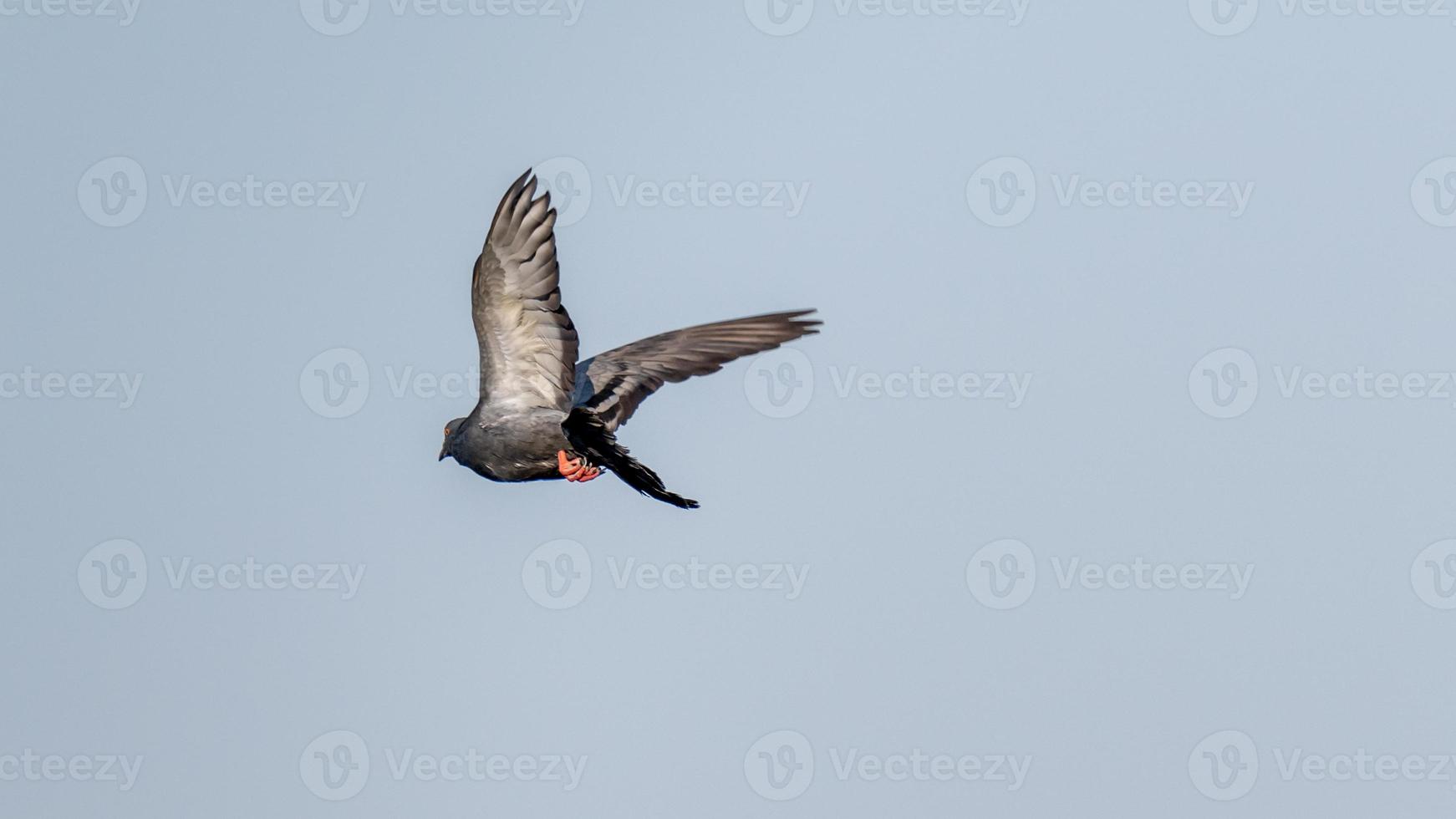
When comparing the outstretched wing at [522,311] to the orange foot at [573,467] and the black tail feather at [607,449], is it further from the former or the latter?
the black tail feather at [607,449]

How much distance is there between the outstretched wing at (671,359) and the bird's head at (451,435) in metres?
1.69

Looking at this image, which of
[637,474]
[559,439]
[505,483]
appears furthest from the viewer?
[505,483]

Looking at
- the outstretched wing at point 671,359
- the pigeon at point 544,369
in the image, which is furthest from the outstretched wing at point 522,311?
the outstretched wing at point 671,359

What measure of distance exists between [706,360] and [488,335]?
3.69 m

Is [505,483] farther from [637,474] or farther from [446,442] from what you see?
[637,474]

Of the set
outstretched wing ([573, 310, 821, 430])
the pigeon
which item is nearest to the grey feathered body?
the pigeon

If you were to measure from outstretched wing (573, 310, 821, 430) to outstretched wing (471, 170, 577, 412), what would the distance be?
1.44 metres

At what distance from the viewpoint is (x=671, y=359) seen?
28.7m

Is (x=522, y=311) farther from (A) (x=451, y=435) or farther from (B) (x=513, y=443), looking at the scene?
(A) (x=451, y=435)

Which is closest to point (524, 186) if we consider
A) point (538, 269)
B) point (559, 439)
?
point (538, 269)

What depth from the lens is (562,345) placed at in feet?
85.6

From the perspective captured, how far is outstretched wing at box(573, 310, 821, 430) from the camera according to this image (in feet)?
92.0

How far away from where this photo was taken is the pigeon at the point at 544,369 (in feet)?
81.1

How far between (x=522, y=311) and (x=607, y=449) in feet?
10.2
